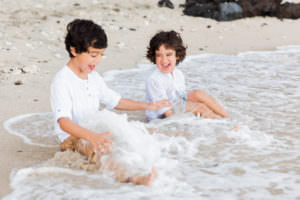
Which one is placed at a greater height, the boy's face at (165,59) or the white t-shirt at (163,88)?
the boy's face at (165,59)

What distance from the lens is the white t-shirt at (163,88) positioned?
14.8 ft

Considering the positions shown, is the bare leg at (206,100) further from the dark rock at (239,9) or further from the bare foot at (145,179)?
the dark rock at (239,9)

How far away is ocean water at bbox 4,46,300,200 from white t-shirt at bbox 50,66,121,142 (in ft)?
0.85

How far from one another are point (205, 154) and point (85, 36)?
1.44 m

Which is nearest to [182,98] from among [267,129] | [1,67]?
[267,129]

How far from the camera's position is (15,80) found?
5.82 m

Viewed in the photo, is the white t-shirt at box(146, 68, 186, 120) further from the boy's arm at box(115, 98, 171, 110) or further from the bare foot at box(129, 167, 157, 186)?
the bare foot at box(129, 167, 157, 186)

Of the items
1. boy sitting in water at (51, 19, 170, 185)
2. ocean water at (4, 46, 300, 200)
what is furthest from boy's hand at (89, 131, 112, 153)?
ocean water at (4, 46, 300, 200)

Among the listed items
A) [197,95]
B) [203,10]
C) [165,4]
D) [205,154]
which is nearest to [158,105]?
[197,95]

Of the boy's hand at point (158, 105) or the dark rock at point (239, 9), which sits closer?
the boy's hand at point (158, 105)

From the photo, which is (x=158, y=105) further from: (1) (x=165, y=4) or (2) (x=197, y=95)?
(1) (x=165, y=4)

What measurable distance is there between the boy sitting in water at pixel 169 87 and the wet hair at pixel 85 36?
1161 mm

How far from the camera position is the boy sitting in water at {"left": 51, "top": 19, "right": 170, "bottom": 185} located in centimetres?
331

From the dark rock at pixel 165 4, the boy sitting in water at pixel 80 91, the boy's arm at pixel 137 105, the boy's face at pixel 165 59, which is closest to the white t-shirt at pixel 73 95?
the boy sitting in water at pixel 80 91
